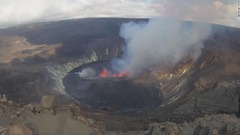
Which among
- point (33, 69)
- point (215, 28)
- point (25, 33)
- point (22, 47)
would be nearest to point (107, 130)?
point (33, 69)

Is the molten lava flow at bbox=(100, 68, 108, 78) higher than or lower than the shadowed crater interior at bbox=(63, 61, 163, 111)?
higher

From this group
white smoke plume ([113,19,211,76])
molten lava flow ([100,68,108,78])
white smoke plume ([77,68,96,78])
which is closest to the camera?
molten lava flow ([100,68,108,78])

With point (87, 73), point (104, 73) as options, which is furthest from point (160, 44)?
point (87, 73)

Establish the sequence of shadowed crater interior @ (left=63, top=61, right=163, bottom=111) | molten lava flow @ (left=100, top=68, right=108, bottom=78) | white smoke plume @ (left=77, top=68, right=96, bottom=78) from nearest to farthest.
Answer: shadowed crater interior @ (left=63, top=61, right=163, bottom=111) < molten lava flow @ (left=100, top=68, right=108, bottom=78) < white smoke plume @ (left=77, top=68, right=96, bottom=78)

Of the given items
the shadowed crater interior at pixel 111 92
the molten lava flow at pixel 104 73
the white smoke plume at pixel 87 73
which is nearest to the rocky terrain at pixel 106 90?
the shadowed crater interior at pixel 111 92

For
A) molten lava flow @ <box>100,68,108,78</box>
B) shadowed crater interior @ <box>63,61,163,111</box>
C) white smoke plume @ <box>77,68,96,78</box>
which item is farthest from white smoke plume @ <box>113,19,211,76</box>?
shadowed crater interior @ <box>63,61,163,111</box>

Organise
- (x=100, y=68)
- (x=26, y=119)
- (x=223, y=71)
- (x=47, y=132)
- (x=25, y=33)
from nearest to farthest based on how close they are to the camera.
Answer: (x=47, y=132) → (x=26, y=119) → (x=223, y=71) → (x=100, y=68) → (x=25, y=33)

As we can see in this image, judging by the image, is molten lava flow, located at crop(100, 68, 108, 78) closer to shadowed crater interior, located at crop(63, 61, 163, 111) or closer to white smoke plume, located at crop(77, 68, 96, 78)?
shadowed crater interior, located at crop(63, 61, 163, 111)

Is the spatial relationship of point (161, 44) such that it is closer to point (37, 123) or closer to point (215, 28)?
point (215, 28)
